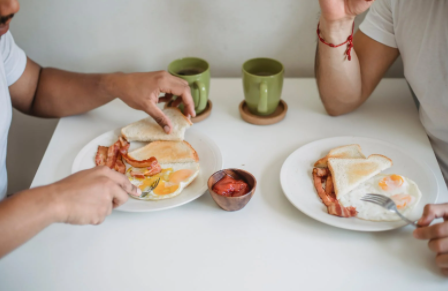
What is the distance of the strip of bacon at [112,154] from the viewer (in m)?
1.12

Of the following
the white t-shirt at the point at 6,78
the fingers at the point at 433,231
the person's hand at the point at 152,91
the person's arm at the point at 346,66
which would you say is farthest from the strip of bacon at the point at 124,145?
the fingers at the point at 433,231

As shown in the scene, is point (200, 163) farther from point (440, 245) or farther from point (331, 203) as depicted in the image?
point (440, 245)

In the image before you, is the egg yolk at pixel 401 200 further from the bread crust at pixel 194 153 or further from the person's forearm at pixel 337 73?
the bread crust at pixel 194 153

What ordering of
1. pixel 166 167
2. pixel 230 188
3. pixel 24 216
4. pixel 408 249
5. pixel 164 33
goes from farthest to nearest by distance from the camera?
1. pixel 164 33
2. pixel 166 167
3. pixel 230 188
4. pixel 408 249
5. pixel 24 216

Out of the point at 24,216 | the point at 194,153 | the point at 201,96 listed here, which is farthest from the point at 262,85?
the point at 24,216

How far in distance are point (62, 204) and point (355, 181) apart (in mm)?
704

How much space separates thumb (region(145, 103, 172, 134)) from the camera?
1197 millimetres

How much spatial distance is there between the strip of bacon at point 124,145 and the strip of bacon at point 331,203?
0.56 meters

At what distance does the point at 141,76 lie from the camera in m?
1.24

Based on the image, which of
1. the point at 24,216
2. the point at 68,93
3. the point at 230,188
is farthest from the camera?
the point at 68,93

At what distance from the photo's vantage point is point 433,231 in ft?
2.67

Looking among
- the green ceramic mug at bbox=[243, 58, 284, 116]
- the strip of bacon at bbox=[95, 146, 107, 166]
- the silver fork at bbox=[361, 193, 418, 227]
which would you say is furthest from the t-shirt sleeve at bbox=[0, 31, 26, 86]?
the silver fork at bbox=[361, 193, 418, 227]

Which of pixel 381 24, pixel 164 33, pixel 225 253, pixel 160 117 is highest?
pixel 381 24

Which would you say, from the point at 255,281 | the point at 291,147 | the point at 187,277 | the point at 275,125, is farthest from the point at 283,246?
the point at 275,125
